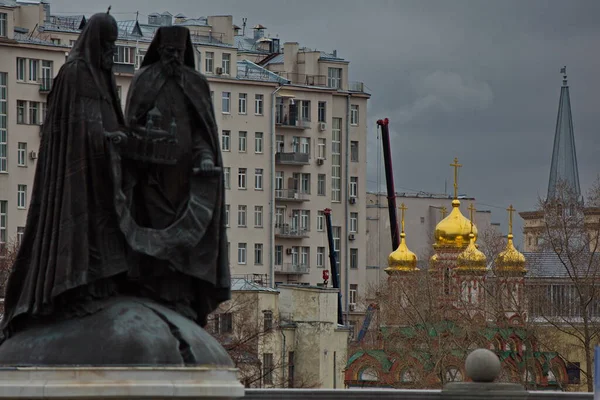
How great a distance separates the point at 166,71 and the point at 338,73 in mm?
107210

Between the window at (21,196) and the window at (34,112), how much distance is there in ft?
9.60

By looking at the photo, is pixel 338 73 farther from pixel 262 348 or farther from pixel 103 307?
pixel 103 307

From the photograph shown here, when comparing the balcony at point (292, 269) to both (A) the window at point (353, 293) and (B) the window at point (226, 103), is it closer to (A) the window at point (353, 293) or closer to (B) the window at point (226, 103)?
(A) the window at point (353, 293)

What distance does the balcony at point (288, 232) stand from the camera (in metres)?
126

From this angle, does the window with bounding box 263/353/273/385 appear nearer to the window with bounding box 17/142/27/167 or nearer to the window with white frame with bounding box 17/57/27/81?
the window with bounding box 17/142/27/167

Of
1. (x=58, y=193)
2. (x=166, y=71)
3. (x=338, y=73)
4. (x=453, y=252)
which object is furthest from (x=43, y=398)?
(x=338, y=73)

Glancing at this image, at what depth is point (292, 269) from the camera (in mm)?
126438

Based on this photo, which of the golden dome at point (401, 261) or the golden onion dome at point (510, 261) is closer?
the golden onion dome at point (510, 261)

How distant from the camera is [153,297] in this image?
23.5m

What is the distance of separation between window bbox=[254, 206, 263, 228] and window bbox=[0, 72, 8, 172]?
62.7 ft

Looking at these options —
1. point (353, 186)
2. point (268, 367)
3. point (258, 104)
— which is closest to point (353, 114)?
point (353, 186)

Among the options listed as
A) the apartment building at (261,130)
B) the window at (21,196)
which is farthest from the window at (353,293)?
the window at (21,196)

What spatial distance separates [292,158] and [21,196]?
22.1 meters

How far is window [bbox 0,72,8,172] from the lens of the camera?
351ft
